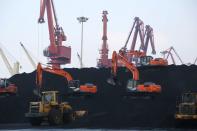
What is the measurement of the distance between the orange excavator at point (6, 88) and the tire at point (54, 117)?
709 inches

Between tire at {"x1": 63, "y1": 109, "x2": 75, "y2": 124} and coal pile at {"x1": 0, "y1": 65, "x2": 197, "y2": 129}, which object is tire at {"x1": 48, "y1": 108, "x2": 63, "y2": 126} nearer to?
tire at {"x1": 63, "y1": 109, "x2": 75, "y2": 124}

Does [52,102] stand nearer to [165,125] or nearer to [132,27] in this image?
[165,125]

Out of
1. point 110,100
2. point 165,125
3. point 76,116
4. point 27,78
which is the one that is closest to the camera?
point 165,125

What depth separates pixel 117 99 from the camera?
4228 centimetres

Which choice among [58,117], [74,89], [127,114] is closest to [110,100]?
[74,89]

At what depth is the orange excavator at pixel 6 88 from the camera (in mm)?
47441

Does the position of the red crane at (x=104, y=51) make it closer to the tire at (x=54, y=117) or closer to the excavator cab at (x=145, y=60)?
the excavator cab at (x=145, y=60)

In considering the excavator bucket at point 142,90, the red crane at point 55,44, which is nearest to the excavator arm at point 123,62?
the excavator bucket at point 142,90

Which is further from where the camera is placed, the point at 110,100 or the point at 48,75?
the point at 48,75

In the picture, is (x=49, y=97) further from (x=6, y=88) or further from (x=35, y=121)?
(x=6, y=88)

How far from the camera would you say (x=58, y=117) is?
3070 centimetres

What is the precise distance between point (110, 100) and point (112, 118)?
949cm

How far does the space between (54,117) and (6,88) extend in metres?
18.9

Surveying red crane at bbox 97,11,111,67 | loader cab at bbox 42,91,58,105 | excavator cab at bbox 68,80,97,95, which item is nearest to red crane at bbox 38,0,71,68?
red crane at bbox 97,11,111,67
